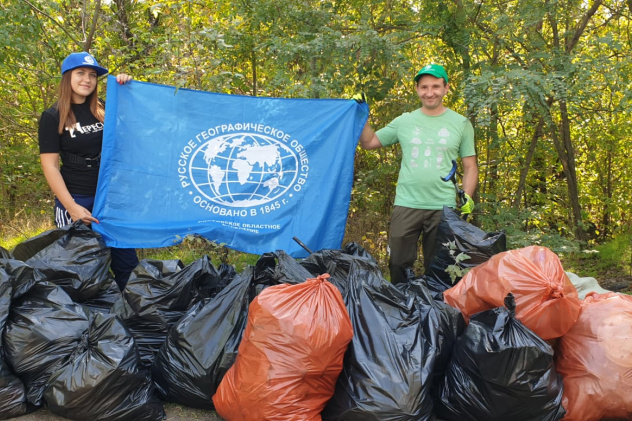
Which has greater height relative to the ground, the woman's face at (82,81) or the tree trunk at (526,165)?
the woman's face at (82,81)

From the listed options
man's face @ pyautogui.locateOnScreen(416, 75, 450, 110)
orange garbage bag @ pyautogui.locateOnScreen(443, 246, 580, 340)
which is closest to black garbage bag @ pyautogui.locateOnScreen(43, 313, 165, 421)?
orange garbage bag @ pyautogui.locateOnScreen(443, 246, 580, 340)

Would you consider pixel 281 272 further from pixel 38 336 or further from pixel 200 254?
pixel 200 254

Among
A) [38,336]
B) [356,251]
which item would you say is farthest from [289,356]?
[38,336]

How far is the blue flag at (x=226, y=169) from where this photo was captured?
3951mm

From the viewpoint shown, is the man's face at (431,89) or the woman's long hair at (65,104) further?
the man's face at (431,89)

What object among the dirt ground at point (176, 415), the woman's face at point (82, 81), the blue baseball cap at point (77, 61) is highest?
the blue baseball cap at point (77, 61)

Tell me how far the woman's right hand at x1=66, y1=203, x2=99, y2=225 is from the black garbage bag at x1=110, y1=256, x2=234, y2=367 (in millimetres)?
648

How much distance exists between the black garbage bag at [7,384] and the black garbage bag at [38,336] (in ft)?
0.12

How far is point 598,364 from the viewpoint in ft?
9.34

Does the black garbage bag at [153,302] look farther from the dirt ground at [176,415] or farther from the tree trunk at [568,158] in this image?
the tree trunk at [568,158]

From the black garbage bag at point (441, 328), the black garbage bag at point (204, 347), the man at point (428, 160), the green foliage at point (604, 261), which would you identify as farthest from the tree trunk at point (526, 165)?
the black garbage bag at point (204, 347)

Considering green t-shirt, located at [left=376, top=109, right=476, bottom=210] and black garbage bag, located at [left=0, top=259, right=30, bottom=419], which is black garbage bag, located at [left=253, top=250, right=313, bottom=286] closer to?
green t-shirt, located at [left=376, top=109, right=476, bottom=210]

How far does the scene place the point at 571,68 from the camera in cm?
434

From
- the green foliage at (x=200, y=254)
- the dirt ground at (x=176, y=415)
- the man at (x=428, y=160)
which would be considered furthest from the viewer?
the green foliage at (x=200, y=254)
